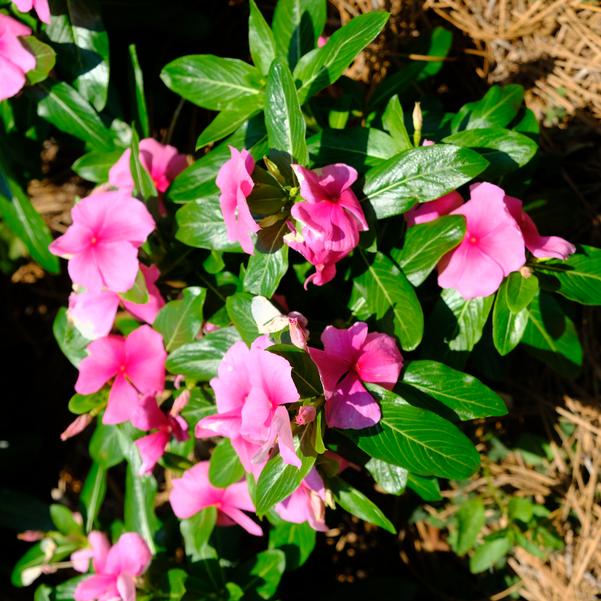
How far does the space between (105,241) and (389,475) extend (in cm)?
49

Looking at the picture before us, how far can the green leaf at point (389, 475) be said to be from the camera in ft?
2.93

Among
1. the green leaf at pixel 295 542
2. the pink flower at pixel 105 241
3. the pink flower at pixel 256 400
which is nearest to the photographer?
the pink flower at pixel 256 400

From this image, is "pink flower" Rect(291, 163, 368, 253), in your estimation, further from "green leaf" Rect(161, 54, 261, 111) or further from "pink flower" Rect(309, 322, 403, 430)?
"green leaf" Rect(161, 54, 261, 111)

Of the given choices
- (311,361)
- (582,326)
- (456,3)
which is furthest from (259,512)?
(456,3)

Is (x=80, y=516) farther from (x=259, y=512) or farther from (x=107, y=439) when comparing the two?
(x=259, y=512)

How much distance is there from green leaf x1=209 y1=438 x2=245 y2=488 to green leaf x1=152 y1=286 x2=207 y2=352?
0.56 ft

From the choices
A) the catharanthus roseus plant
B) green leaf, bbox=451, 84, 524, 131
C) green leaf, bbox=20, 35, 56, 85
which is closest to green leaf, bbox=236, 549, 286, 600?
the catharanthus roseus plant

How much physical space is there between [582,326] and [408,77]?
54 cm

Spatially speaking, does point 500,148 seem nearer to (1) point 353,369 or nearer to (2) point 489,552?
(1) point 353,369

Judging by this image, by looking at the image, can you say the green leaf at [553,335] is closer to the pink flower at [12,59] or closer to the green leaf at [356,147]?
the green leaf at [356,147]

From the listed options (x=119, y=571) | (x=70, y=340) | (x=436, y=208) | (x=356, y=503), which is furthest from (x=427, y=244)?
(x=119, y=571)

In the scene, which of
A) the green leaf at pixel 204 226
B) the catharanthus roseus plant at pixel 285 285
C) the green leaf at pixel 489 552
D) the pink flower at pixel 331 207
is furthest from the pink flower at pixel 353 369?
the green leaf at pixel 489 552

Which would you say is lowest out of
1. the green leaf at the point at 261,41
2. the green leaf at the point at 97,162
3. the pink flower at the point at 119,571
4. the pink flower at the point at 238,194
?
the pink flower at the point at 119,571

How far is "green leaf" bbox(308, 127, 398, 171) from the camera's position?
0.93m
